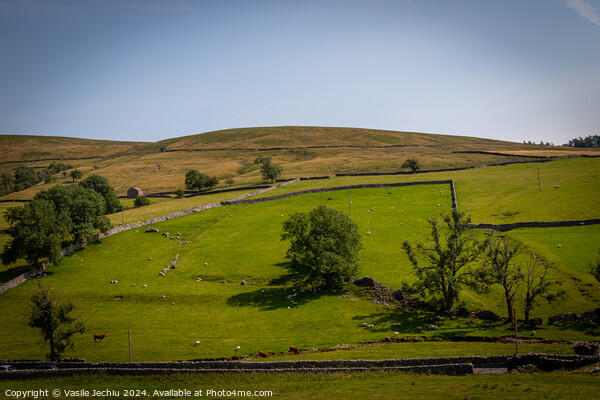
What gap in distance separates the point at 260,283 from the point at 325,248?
1033cm

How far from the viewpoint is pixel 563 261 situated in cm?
5291

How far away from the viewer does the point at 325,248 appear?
177ft

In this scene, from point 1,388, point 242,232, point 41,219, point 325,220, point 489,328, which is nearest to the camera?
point 1,388

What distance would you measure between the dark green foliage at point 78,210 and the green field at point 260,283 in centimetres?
324

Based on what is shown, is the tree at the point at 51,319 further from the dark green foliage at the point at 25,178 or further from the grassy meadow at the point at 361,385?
the dark green foliage at the point at 25,178

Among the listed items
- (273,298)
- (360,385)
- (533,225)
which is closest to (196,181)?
(273,298)

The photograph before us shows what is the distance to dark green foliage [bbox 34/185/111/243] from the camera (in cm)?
6781

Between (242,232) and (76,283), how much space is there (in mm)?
27576

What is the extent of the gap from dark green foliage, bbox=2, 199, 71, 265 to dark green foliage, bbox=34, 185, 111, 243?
2.37 meters

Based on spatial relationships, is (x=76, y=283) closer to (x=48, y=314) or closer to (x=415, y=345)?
(x=48, y=314)

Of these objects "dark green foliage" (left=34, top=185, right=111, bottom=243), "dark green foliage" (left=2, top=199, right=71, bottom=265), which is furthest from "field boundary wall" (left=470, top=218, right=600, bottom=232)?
"dark green foliage" (left=2, top=199, right=71, bottom=265)

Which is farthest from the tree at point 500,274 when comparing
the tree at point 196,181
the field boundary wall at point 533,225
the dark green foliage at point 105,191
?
the tree at point 196,181

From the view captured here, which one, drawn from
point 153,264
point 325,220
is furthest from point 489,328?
point 153,264

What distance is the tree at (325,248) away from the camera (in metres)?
52.5
